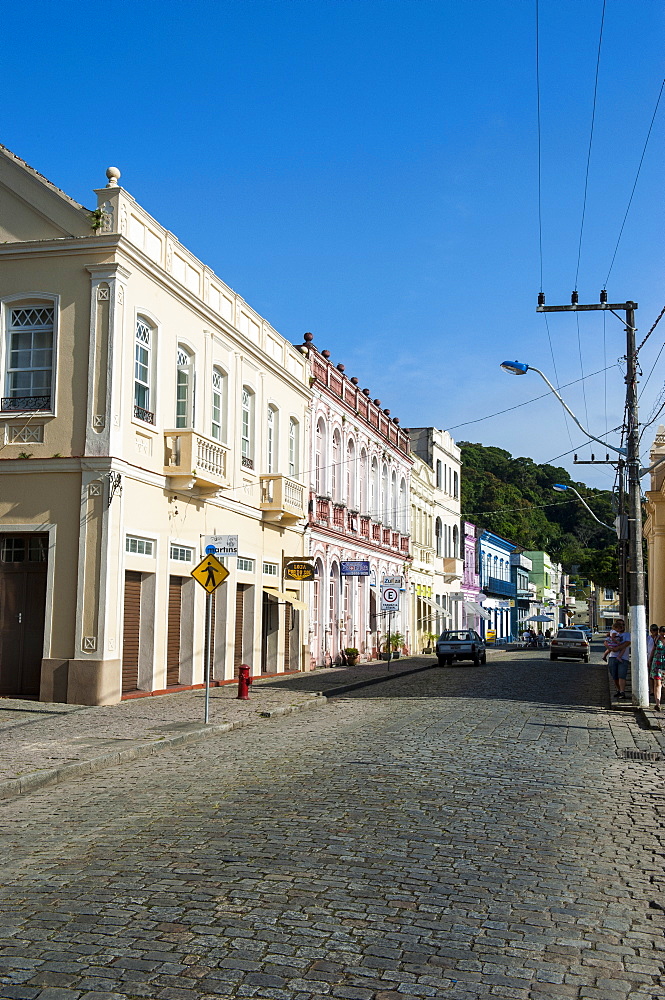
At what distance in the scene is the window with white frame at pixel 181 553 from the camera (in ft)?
67.9

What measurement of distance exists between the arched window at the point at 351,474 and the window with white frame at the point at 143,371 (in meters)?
16.3

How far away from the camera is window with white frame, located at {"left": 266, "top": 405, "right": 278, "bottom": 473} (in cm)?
2733

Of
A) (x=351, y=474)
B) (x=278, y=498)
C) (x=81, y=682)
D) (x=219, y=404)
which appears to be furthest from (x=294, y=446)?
(x=81, y=682)

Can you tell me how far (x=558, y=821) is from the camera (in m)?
8.24

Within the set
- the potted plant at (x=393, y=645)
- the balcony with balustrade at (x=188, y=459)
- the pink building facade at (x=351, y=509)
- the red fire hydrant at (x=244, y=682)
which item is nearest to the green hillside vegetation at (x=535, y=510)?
the pink building facade at (x=351, y=509)

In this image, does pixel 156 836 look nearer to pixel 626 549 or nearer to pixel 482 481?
pixel 626 549

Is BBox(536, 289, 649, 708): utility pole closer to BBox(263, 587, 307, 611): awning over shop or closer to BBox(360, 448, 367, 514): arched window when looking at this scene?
BBox(263, 587, 307, 611): awning over shop

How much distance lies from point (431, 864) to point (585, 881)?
1016 mm

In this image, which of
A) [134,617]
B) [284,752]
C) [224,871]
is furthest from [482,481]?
[224,871]

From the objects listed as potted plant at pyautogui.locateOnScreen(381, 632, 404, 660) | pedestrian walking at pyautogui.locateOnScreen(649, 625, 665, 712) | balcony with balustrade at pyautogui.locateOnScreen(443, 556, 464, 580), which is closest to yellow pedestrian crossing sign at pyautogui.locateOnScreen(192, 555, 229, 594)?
pedestrian walking at pyautogui.locateOnScreen(649, 625, 665, 712)

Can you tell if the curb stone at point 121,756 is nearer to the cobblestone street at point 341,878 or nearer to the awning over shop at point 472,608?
the cobblestone street at point 341,878

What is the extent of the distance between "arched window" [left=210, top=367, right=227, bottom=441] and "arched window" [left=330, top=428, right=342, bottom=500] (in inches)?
416

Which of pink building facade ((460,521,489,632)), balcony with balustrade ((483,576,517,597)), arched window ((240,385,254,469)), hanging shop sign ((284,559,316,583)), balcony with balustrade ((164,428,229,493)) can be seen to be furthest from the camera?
balcony with balustrade ((483,576,517,597))

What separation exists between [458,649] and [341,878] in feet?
104
